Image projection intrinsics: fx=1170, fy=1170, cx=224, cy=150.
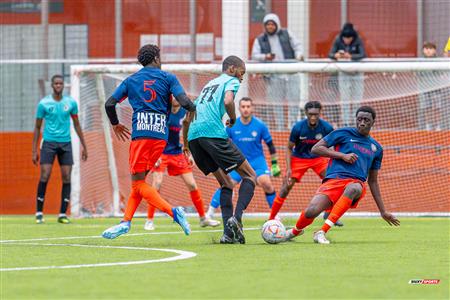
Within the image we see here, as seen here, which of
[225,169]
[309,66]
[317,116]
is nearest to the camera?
[225,169]

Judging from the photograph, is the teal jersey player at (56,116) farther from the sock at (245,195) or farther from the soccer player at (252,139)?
the sock at (245,195)

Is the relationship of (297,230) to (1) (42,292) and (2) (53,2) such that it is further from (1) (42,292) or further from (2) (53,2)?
(2) (53,2)

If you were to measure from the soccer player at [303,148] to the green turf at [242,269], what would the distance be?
239 centimetres

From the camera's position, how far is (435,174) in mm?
19391

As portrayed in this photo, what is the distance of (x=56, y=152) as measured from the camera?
17.5 metres

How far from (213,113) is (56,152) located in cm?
608

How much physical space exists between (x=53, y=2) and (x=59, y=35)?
65cm

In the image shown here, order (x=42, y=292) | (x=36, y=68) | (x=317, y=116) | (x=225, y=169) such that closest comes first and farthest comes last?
(x=42, y=292) → (x=225, y=169) → (x=317, y=116) → (x=36, y=68)

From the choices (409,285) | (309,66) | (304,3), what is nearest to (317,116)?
(309,66)

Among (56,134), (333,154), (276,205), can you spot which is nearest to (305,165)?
(276,205)

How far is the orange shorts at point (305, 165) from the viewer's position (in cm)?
1627

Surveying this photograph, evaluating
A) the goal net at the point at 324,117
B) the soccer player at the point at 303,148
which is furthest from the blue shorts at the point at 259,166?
the goal net at the point at 324,117

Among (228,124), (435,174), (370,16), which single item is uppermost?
(370,16)

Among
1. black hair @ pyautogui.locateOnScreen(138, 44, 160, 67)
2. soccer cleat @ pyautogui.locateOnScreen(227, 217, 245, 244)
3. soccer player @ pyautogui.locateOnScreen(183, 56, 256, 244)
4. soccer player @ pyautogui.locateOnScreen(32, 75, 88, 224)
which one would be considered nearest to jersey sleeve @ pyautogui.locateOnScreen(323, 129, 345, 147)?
soccer player @ pyautogui.locateOnScreen(183, 56, 256, 244)
